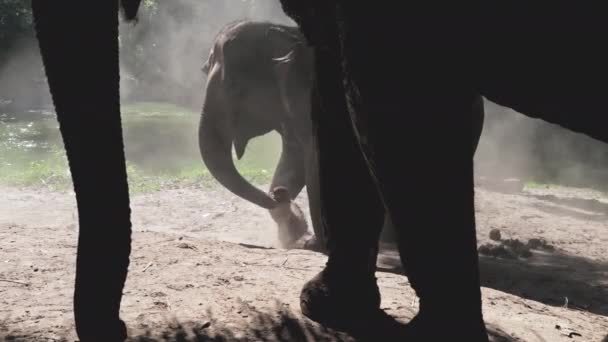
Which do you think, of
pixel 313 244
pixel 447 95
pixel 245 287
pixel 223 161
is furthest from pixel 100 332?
pixel 223 161

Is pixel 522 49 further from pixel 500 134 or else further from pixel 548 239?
pixel 500 134

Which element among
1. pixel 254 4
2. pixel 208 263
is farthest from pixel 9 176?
pixel 254 4

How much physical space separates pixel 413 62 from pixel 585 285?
3.16 metres

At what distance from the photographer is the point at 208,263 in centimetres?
425

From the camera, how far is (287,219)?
6.75m

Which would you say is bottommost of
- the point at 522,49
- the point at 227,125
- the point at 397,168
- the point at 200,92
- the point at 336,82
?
the point at 200,92

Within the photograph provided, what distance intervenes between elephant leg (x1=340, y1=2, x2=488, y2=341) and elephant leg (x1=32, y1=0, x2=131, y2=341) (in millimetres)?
777

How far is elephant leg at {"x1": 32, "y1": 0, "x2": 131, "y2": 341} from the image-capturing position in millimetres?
2074

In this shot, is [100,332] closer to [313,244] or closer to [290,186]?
[313,244]

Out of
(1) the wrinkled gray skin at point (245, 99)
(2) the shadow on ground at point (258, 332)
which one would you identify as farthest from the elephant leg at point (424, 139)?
(1) the wrinkled gray skin at point (245, 99)

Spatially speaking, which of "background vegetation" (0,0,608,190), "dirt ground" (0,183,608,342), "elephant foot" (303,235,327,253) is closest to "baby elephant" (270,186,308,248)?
"dirt ground" (0,183,608,342)

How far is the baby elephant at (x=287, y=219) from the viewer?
21.8 ft

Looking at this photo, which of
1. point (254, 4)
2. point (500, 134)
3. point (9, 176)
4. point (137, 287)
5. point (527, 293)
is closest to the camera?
point (137, 287)

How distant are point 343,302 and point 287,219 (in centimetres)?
365
